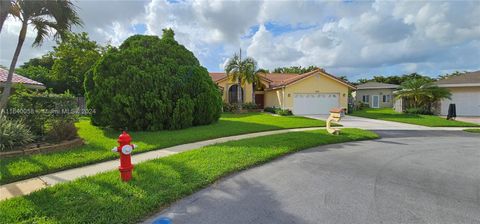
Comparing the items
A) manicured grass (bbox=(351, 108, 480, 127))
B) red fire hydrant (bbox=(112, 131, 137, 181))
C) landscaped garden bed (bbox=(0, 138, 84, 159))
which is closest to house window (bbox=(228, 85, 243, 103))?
manicured grass (bbox=(351, 108, 480, 127))

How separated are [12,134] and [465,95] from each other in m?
29.4

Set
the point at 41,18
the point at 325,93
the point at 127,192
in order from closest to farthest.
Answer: the point at 127,192, the point at 41,18, the point at 325,93

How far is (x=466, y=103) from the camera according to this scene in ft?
69.5

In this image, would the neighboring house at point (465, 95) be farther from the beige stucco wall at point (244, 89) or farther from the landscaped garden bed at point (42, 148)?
the landscaped garden bed at point (42, 148)

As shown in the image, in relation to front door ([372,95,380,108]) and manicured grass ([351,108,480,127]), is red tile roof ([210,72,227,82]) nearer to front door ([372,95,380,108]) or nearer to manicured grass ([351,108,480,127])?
manicured grass ([351,108,480,127])

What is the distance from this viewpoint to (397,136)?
34.9 ft

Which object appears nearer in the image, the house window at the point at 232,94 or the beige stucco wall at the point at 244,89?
the beige stucco wall at the point at 244,89

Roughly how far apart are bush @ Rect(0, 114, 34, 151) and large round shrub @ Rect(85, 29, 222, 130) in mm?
3946

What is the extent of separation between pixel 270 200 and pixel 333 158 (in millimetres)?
3415

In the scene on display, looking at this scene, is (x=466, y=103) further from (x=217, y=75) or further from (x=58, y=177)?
(x=58, y=177)

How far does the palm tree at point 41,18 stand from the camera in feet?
18.3

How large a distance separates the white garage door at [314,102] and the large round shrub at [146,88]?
11.9 meters

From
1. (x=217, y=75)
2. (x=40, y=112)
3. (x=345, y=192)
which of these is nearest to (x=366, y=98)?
(x=217, y=75)

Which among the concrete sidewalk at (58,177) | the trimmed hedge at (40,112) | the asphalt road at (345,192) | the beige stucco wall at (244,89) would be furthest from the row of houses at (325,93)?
the trimmed hedge at (40,112)
